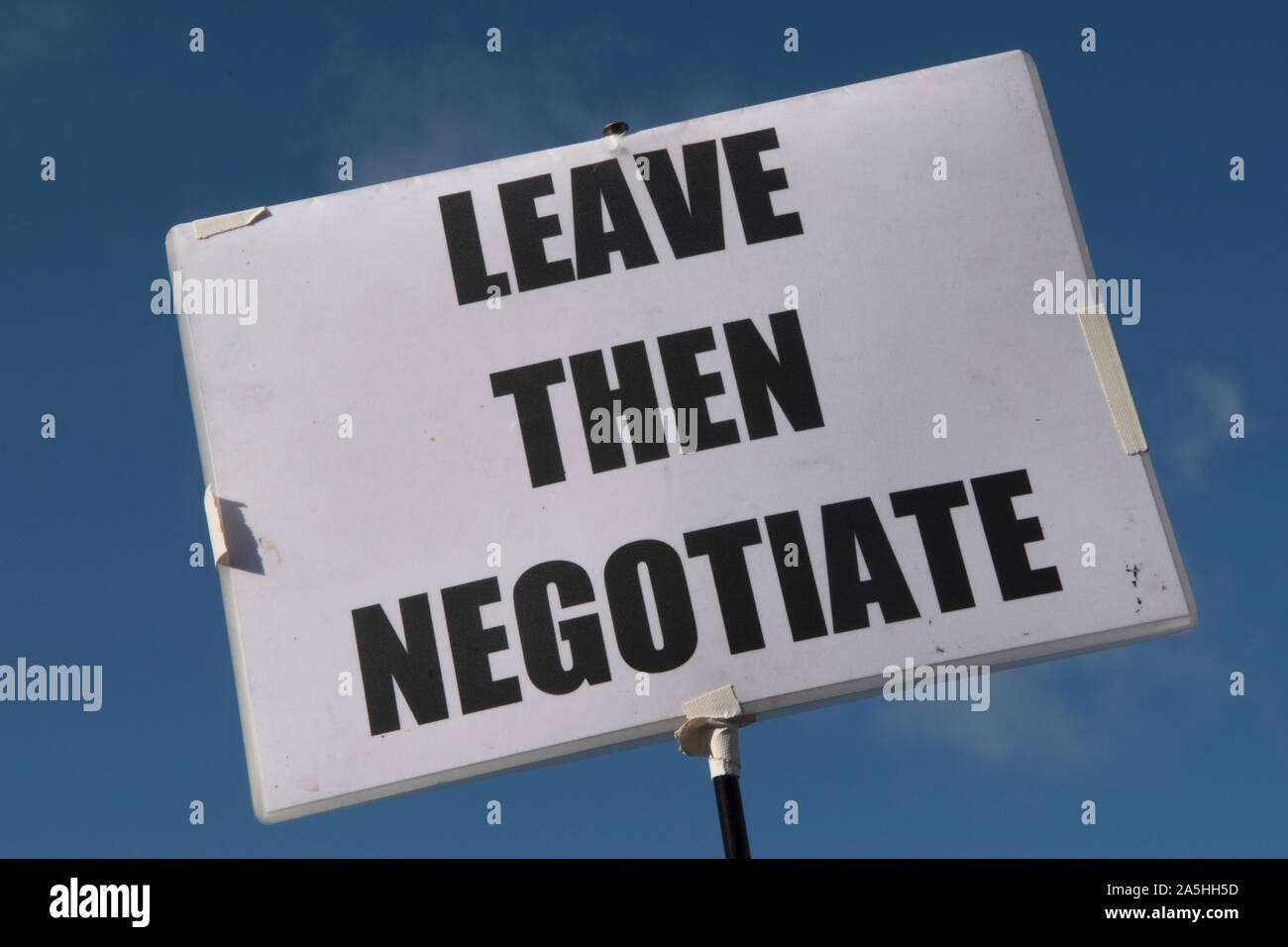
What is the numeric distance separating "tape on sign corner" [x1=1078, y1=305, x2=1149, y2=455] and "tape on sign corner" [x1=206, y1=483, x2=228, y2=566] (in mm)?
2775

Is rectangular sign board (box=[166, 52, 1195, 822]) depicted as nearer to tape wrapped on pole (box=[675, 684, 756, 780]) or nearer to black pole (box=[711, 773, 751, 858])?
tape wrapped on pole (box=[675, 684, 756, 780])

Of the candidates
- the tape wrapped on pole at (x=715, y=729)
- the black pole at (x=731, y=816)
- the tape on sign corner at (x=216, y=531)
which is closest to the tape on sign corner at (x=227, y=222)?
the tape on sign corner at (x=216, y=531)

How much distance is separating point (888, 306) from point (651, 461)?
92 centimetres

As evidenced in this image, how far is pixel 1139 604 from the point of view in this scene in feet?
12.5

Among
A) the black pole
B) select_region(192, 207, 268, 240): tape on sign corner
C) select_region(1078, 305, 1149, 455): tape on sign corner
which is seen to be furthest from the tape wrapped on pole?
select_region(192, 207, 268, 240): tape on sign corner

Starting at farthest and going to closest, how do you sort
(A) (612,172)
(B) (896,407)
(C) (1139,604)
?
(A) (612,172) < (B) (896,407) < (C) (1139,604)

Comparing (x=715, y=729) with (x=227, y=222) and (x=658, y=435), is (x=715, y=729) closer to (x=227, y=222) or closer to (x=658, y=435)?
(x=658, y=435)

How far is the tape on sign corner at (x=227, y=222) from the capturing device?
4.41 meters

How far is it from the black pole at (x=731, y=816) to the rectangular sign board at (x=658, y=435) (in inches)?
9.3

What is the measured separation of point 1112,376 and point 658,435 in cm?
144

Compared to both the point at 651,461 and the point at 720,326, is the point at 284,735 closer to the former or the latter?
the point at 651,461

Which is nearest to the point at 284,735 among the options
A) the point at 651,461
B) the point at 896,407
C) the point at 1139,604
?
the point at 651,461
